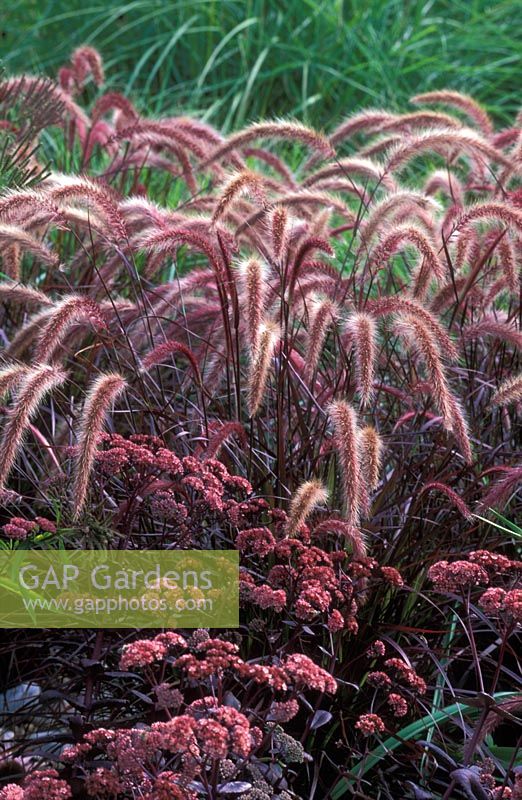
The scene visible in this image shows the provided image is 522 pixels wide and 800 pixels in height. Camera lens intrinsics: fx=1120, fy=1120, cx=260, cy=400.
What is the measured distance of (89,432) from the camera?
231 cm

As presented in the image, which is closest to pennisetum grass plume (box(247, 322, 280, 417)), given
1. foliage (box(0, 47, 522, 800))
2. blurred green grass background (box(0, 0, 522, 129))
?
foliage (box(0, 47, 522, 800))

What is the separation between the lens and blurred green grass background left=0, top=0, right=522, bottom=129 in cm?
779

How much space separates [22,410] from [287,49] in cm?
628

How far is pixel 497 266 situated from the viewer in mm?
3596

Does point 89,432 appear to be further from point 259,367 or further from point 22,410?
point 259,367

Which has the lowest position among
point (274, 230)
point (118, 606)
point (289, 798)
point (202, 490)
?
point (289, 798)

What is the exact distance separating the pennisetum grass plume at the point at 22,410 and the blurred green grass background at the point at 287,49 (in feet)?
17.5

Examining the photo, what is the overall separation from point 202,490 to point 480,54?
6736 mm

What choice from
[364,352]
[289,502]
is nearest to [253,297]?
[364,352]

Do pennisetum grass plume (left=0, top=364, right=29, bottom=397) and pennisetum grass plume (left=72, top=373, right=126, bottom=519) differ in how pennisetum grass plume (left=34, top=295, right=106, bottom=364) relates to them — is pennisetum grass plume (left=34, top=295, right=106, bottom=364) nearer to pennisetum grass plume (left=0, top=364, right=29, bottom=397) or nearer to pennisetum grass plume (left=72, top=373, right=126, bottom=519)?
pennisetum grass plume (left=0, top=364, right=29, bottom=397)

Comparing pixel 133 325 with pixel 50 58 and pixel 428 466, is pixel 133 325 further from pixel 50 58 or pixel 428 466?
pixel 50 58

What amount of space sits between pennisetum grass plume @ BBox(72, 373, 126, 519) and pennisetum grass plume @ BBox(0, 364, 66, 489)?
109 mm

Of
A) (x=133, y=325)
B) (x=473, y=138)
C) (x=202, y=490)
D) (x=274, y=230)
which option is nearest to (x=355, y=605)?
(x=202, y=490)

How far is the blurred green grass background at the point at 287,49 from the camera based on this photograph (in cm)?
779
